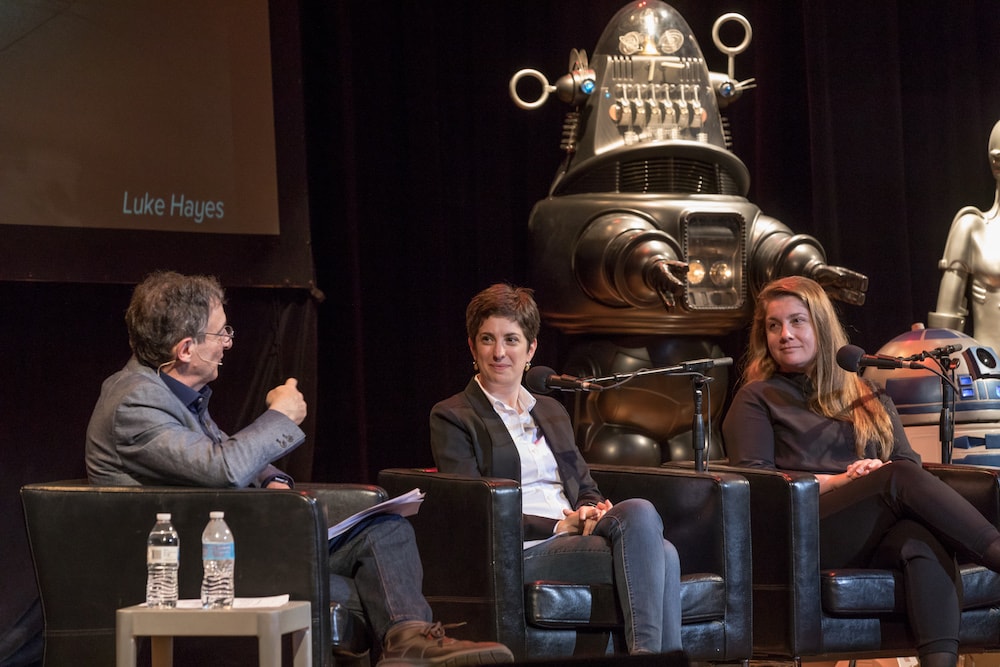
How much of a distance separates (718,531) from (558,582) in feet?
1.53

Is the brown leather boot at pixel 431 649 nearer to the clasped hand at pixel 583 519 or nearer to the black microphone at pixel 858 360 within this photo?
the clasped hand at pixel 583 519

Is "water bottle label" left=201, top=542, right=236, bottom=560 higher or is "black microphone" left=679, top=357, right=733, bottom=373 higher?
"black microphone" left=679, top=357, right=733, bottom=373

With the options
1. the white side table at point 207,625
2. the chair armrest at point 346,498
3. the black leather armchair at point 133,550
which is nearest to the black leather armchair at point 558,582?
the chair armrest at point 346,498

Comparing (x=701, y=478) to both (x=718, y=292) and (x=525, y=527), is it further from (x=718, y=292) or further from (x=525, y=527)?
(x=718, y=292)

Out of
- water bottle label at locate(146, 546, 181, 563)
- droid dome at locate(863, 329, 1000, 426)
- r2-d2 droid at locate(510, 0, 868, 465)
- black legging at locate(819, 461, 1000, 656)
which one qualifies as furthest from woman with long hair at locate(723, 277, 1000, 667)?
water bottle label at locate(146, 546, 181, 563)

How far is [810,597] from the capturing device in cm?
317

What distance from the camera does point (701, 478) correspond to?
10.5 ft

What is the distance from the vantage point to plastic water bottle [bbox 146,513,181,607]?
2385mm

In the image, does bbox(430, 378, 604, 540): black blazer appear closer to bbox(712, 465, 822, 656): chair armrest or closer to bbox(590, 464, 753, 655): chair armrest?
bbox(590, 464, 753, 655): chair armrest

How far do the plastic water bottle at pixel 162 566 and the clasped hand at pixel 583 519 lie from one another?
1.02 meters

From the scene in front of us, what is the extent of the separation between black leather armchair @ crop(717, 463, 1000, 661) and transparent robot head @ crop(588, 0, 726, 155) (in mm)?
1550

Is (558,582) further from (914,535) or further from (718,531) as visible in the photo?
(914,535)

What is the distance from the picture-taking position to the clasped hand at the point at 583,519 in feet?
10.1

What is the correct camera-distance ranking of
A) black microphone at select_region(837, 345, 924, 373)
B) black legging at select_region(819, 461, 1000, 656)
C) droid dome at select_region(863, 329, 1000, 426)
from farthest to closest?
droid dome at select_region(863, 329, 1000, 426)
black microphone at select_region(837, 345, 924, 373)
black legging at select_region(819, 461, 1000, 656)
